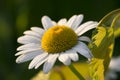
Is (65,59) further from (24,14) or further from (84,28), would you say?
(24,14)

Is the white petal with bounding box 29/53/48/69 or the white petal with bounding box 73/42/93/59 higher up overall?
the white petal with bounding box 29/53/48/69

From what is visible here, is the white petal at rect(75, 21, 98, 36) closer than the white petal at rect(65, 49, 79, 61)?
No

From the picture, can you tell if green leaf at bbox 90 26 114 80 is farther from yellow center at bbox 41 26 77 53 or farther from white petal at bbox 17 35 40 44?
white petal at bbox 17 35 40 44

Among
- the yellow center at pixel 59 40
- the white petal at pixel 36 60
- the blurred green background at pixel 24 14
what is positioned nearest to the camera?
the white petal at pixel 36 60

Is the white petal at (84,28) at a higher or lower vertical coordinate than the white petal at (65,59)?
higher

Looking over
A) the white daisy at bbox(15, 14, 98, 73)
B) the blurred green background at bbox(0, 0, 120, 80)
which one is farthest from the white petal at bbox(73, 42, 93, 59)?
the blurred green background at bbox(0, 0, 120, 80)

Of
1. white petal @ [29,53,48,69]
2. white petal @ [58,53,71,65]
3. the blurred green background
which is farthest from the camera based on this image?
the blurred green background

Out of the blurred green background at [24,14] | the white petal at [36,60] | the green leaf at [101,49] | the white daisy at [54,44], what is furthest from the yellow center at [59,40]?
the blurred green background at [24,14]

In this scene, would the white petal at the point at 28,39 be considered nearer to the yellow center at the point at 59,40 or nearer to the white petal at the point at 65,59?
the yellow center at the point at 59,40
